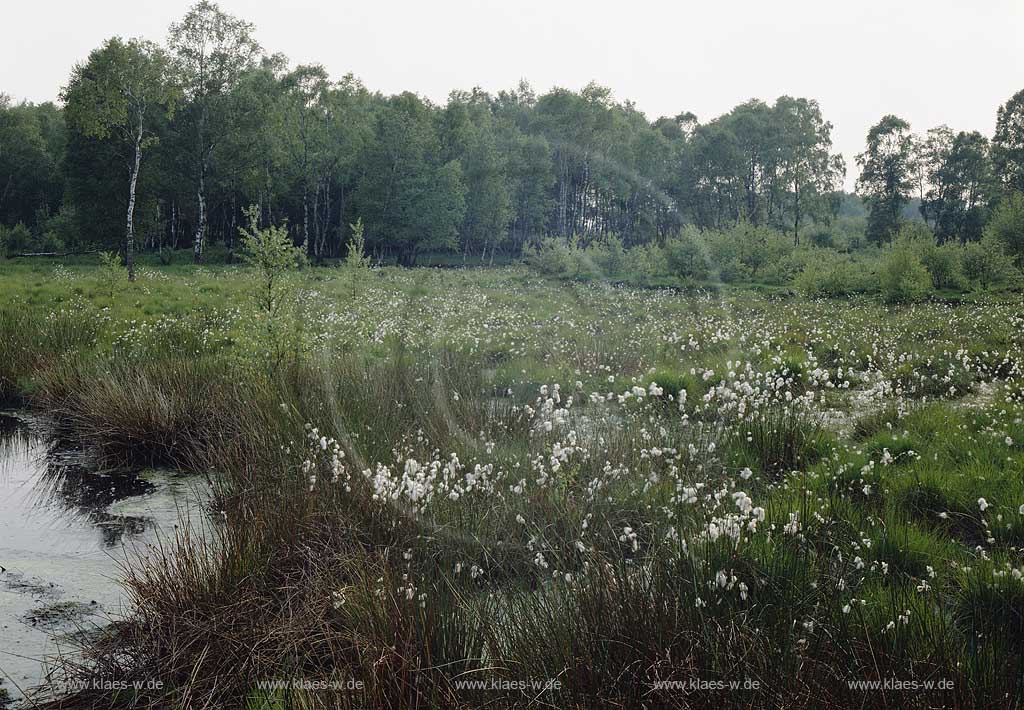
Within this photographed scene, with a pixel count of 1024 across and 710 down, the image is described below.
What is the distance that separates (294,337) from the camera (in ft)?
33.6

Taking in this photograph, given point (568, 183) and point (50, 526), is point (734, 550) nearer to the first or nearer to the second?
point (50, 526)

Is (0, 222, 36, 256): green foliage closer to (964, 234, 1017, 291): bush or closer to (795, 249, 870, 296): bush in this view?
(795, 249, 870, 296): bush

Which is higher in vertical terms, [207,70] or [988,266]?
[207,70]

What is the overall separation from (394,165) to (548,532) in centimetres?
5395

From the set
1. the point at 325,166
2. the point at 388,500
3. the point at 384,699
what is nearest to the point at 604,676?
the point at 384,699

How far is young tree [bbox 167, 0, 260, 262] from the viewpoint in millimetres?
41875

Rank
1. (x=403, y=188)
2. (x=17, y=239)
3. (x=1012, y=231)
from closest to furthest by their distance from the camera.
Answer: (x=1012, y=231)
(x=17, y=239)
(x=403, y=188)

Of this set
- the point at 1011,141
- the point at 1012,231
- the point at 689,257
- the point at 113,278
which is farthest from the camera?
the point at 1011,141

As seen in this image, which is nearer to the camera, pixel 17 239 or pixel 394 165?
pixel 17 239

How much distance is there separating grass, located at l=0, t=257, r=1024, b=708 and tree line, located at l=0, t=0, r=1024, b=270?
28206mm

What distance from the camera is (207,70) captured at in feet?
141

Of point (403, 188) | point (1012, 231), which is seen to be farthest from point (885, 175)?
point (403, 188)

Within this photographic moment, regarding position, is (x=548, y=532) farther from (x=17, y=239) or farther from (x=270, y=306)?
(x=17, y=239)

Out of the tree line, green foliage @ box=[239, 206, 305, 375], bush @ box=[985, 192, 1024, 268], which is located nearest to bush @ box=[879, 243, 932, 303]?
bush @ box=[985, 192, 1024, 268]
